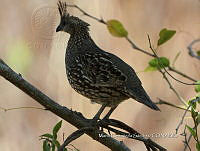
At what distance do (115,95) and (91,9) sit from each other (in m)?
2.42

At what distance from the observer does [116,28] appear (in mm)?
2447

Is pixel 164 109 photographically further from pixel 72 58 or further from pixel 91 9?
pixel 72 58

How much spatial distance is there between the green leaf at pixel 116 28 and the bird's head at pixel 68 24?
0.38 metres

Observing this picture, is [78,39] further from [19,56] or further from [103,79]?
[19,56]

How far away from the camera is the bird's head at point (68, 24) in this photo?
2816mm

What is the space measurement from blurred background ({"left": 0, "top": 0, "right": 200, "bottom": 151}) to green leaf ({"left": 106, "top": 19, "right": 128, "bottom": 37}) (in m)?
2.25

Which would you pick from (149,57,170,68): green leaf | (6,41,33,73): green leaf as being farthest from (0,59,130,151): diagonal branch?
(6,41,33,73): green leaf

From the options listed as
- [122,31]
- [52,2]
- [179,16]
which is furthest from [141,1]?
[122,31]

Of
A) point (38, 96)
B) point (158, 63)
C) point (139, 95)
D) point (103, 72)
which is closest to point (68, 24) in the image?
point (103, 72)

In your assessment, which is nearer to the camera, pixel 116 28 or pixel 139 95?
pixel 116 28

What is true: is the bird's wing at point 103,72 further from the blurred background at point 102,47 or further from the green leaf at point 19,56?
the green leaf at point 19,56

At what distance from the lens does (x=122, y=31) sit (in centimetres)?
244

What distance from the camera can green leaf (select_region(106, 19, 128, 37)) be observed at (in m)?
2.44

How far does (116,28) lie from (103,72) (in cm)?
25
